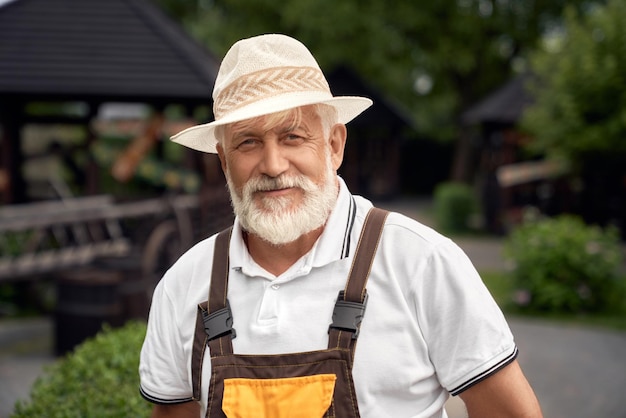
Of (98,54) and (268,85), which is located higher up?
(268,85)

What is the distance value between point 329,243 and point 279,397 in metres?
0.44

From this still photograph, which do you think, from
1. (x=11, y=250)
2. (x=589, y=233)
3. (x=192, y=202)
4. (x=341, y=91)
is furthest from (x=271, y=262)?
(x=341, y=91)

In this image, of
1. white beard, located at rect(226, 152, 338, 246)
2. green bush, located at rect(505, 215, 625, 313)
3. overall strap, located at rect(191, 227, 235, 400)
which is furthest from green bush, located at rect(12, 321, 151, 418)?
green bush, located at rect(505, 215, 625, 313)

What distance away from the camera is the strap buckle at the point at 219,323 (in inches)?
83.7

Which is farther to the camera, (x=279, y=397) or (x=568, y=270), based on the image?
(x=568, y=270)

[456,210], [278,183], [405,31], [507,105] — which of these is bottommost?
[456,210]

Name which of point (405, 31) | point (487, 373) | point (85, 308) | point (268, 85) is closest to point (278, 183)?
point (268, 85)

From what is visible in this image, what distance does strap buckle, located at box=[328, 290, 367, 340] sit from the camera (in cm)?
201

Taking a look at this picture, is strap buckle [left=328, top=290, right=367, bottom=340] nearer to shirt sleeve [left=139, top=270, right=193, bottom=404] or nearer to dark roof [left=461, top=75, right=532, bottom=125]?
shirt sleeve [left=139, top=270, right=193, bottom=404]

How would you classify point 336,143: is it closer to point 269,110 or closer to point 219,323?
point 269,110

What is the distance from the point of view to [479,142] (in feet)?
102

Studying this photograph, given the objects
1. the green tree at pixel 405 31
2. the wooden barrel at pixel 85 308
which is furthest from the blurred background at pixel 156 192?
the green tree at pixel 405 31

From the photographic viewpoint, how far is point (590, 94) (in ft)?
42.3

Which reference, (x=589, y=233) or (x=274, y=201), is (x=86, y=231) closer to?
(x=589, y=233)
